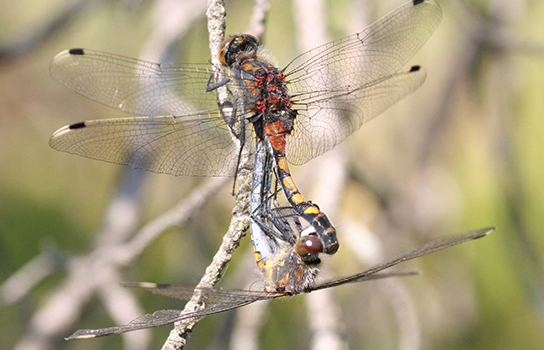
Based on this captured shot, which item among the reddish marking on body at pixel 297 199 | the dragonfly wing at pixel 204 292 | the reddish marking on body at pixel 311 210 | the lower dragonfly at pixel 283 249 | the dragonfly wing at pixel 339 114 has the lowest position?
the dragonfly wing at pixel 204 292

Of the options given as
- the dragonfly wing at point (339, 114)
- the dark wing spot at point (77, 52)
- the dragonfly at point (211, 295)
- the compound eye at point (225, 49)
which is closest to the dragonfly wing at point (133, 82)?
the dark wing spot at point (77, 52)

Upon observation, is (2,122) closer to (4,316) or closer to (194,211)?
(4,316)

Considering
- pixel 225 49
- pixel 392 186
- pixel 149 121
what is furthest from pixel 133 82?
pixel 392 186

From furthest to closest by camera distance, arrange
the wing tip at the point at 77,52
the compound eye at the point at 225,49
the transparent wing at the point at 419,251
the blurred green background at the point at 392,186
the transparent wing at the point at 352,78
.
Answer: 1. the blurred green background at the point at 392,186
2. the transparent wing at the point at 352,78
3. the wing tip at the point at 77,52
4. the compound eye at the point at 225,49
5. the transparent wing at the point at 419,251

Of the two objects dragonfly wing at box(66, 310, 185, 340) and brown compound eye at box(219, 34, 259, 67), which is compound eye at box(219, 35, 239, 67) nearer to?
brown compound eye at box(219, 34, 259, 67)

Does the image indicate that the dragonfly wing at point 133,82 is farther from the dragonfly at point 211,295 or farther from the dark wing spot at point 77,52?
the dragonfly at point 211,295

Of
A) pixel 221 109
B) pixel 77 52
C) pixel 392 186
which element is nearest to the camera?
pixel 221 109

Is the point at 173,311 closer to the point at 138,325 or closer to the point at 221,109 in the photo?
the point at 138,325

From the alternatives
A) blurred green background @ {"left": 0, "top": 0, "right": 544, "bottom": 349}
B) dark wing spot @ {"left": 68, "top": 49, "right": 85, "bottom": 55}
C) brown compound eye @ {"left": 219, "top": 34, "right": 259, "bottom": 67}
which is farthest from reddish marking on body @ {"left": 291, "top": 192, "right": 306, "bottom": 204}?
blurred green background @ {"left": 0, "top": 0, "right": 544, "bottom": 349}
